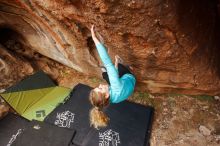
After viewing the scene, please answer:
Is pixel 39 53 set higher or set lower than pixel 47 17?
lower

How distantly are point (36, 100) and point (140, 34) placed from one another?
2.49 m

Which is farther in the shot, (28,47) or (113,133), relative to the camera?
(28,47)

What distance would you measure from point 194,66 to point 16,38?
11.2 ft

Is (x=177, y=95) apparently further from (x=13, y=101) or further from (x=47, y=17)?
(x=13, y=101)

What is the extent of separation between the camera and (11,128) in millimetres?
4656

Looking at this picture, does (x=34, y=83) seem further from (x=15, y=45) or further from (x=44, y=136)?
(x=44, y=136)

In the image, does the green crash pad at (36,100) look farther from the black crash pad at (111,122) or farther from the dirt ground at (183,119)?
the dirt ground at (183,119)

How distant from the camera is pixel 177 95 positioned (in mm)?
4715

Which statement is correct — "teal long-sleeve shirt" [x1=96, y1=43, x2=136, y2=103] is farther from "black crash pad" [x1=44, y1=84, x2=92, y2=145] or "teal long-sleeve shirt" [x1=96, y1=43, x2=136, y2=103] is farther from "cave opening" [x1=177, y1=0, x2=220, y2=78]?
"black crash pad" [x1=44, y1=84, x2=92, y2=145]

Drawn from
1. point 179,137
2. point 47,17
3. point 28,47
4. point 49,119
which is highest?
point 47,17

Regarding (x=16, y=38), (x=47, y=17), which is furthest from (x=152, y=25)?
(x=16, y=38)

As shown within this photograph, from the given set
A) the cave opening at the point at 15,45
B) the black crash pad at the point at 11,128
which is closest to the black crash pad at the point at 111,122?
the black crash pad at the point at 11,128

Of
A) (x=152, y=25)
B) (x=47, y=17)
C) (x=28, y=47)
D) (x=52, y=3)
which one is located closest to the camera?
(x=152, y=25)

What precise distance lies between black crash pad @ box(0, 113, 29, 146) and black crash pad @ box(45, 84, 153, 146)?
42 cm
